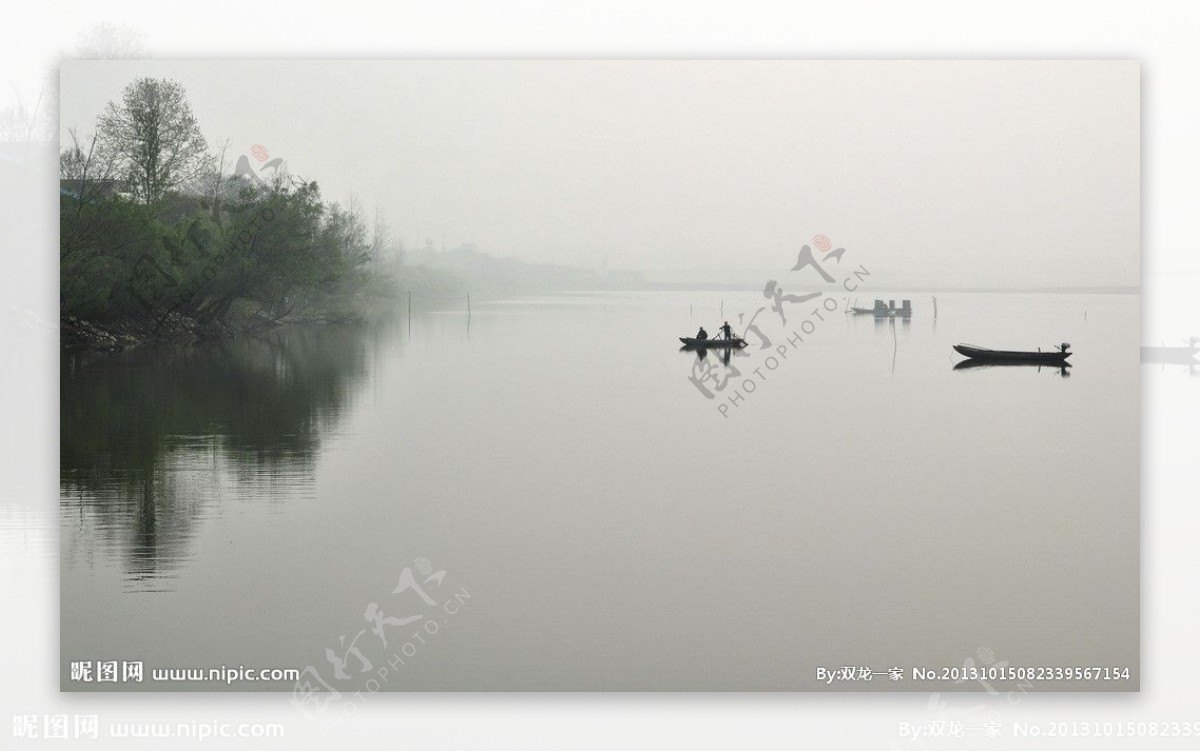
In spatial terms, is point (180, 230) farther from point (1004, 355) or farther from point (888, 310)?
point (1004, 355)

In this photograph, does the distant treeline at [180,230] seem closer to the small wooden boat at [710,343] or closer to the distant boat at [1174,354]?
the small wooden boat at [710,343]

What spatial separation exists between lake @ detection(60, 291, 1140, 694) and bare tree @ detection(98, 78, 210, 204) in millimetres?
1599

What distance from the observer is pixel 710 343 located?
47.0 feet

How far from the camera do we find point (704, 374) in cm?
1620

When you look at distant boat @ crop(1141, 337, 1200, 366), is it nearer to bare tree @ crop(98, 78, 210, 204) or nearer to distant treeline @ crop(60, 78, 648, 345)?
distant treeline @ crop(60, 78, 648, 345)

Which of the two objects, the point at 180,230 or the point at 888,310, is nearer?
the point at 180,230

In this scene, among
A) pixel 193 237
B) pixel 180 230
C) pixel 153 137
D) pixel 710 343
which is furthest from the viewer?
pixel 710 343

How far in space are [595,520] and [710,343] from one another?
16.8ft

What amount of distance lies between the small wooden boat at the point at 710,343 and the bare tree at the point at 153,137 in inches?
173

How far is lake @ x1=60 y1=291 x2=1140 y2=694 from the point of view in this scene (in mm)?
7379

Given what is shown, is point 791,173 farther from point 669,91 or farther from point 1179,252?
point 1179,252

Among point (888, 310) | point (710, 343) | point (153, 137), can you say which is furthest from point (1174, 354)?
point (153, 137)

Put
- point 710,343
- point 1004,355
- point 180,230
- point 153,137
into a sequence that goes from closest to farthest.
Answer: point 153,137 < point 180,230 < point 710,343 < point 1004,355

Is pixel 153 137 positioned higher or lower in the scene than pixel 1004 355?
higher
